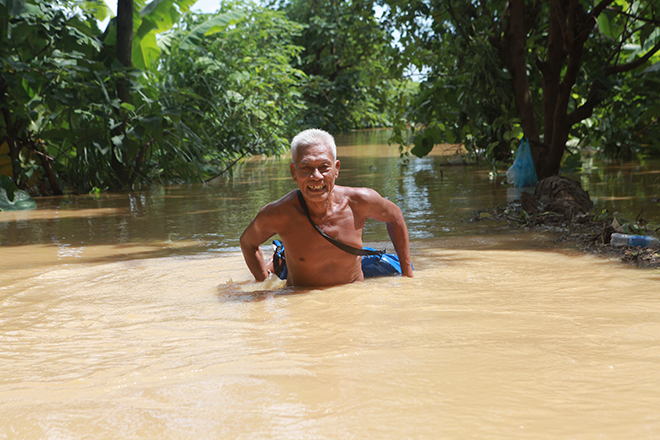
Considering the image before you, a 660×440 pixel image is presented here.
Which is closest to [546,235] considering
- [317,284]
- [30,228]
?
[317,284]

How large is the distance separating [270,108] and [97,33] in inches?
224

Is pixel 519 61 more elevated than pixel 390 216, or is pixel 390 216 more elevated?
pixel 519 61

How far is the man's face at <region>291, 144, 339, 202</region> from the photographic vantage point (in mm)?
3529

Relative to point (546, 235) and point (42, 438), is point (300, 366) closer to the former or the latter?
point (42, 438)

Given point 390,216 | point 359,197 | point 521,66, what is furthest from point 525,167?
point 359,197

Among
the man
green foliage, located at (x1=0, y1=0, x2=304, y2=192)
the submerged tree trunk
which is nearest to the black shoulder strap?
the man

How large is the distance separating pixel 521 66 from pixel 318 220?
5246mm

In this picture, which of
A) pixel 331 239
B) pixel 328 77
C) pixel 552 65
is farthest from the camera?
pixel 328 77

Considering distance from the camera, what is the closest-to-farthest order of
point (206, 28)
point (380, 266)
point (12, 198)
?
point (380, 266) → point (12, 198) → point (206, 28)

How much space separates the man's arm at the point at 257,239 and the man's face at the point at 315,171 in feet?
1.07

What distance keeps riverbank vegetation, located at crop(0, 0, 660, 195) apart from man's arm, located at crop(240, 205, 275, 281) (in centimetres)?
481

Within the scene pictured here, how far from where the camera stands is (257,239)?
3.88m

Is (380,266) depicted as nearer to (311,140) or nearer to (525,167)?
(311,140)

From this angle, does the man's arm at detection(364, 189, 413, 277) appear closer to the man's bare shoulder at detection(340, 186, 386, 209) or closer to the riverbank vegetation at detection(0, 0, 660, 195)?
the man's bare shoulder at detection(340, 186, 386, 209)
